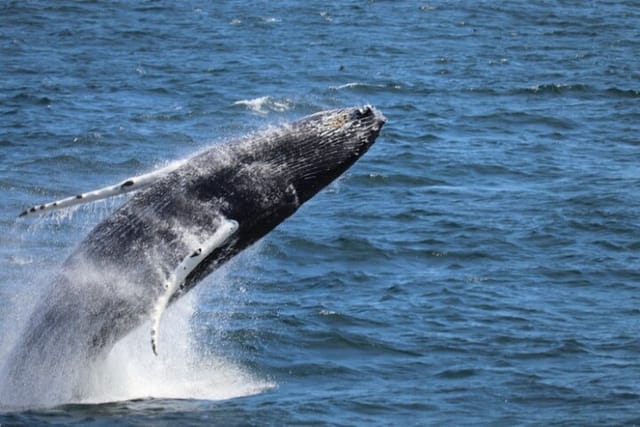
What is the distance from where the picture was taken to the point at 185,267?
641 inches

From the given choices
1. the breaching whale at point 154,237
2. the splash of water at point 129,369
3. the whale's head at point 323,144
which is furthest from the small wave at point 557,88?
the breaching whale at point 154,237

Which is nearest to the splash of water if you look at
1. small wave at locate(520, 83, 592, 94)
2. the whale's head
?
the whale's head

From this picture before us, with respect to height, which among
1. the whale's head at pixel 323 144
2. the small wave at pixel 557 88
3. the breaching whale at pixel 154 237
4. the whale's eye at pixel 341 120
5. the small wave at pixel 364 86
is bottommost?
the small wave at pixel 364 86

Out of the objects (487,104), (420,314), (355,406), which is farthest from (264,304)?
(487,104)

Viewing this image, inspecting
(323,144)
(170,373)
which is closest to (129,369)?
(170,373)

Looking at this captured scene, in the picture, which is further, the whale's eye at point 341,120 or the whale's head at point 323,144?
the whale's eye at point 341,120

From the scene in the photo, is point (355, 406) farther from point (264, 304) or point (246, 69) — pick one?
point (246, 69)

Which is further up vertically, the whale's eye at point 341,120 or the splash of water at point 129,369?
the whale's eye at point 341,120

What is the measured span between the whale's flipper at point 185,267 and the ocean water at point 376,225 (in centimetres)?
209

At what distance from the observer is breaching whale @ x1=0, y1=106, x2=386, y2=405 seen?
679 inches

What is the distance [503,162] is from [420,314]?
1349 cm

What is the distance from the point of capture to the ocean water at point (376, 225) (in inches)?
783

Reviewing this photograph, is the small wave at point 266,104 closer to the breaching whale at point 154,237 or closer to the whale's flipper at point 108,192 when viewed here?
the breaching whale at point 154,237

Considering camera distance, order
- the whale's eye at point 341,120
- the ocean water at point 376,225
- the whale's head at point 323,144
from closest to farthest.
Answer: the whale's head at point 323,144 < the whale's eye at point 341,120 < the ocean water at point 376,225
